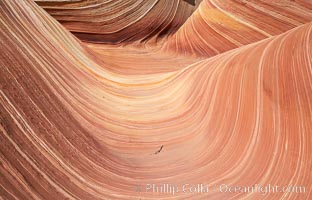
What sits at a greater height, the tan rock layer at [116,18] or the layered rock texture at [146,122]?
the tan rock layer at [116,18]

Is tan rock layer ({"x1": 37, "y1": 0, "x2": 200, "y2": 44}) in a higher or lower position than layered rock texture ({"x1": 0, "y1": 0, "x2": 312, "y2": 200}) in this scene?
higher

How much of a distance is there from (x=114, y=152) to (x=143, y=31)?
163cm

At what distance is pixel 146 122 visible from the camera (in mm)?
937

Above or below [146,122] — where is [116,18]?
above

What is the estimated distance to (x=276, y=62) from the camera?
89 centimetres

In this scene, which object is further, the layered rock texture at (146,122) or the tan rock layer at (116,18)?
the tan rock layer at (116,18)

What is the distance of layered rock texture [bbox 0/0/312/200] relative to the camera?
657mm

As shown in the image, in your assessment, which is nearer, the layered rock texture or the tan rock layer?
the layered rock texture

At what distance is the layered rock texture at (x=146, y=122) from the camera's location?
0.66 m

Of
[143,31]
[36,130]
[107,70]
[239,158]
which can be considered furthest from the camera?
[143,31]

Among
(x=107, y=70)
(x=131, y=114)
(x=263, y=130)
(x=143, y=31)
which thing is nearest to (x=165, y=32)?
(x=143, y=31)

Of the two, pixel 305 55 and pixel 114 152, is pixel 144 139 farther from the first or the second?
pixel 305 55

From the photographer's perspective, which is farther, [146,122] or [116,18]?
[116,18]

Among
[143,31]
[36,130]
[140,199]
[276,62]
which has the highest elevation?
[143,31]
